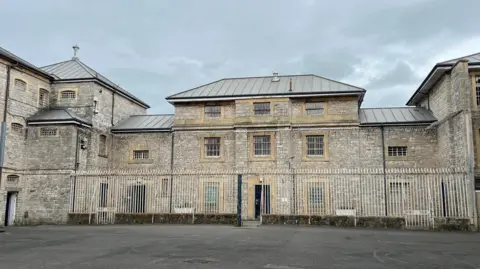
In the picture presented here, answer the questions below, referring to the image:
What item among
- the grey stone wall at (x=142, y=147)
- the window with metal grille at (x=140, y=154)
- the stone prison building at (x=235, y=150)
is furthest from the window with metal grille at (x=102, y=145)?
the window with metal grille at (x=140, y=154)

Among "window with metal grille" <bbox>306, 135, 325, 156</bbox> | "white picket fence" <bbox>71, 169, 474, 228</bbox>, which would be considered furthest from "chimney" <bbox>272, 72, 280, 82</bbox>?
"white picket fence" <bbox>71, 169, 474, 228</bbox>

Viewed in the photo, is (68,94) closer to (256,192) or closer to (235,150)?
(235,150)

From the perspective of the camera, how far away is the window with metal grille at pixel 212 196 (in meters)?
24.6

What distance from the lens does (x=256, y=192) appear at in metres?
24.1

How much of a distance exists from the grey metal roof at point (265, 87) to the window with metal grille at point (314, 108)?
0.83 meters

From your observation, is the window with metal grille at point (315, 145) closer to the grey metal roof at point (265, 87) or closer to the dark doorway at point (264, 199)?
the grey metal roof at point (265, 87)

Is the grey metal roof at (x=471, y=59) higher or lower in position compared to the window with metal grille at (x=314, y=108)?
higher

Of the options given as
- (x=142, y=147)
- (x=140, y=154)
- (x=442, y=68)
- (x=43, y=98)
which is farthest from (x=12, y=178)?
(x=442, y=68)

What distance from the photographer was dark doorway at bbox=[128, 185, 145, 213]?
22395 mm

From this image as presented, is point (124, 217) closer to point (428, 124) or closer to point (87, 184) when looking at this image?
point (87, 184)

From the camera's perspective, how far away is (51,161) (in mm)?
23281

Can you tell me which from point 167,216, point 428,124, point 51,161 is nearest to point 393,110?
point 428,124

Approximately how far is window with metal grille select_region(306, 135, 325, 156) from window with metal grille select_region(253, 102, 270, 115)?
2.89 metres

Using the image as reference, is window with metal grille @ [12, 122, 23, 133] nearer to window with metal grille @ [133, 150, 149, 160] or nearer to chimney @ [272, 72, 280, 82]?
window with metal grille @ [133, 150, 149, 160]
